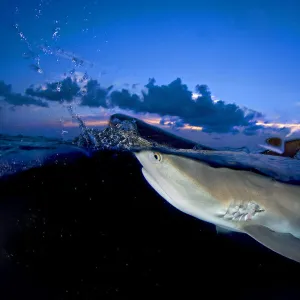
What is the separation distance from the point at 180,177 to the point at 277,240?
851mm

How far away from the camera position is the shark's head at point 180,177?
5.50 feet

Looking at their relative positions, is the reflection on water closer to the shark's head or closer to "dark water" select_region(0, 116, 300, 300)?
"dark water" select_region(0, 116, 300, 300)

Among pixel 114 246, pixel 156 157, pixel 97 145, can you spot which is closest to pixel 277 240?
pixel 156 157

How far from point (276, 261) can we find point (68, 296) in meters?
3.36

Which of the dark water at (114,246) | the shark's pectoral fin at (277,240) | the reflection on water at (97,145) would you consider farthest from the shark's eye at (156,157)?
the reflection on water at (97,145)

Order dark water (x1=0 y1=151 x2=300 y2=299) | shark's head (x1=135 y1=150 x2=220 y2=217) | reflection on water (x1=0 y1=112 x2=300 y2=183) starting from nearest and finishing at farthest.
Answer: shark's head (x1=135 y1=150 x2=220 y2=217) → dark water (x1=0 y1=151 x2=300 y2=299) → reflection on water (x1=0 y1=112 x2=300 y2=183)

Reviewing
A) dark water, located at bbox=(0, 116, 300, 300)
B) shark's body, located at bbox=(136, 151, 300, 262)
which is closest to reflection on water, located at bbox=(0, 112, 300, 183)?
dark water, located at bbox=(0, 116, 300, 300)

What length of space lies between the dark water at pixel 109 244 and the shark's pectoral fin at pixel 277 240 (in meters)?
1.66

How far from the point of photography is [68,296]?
10.8 feet

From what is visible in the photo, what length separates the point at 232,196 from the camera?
5.84ft

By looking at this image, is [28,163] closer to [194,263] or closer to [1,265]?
[1,265]

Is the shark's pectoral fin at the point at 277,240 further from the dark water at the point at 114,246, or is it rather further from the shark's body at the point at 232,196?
the dark water at the point at 114,246

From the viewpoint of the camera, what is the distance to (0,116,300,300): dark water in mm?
3344

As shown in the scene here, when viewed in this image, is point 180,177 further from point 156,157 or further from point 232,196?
point 232,196
